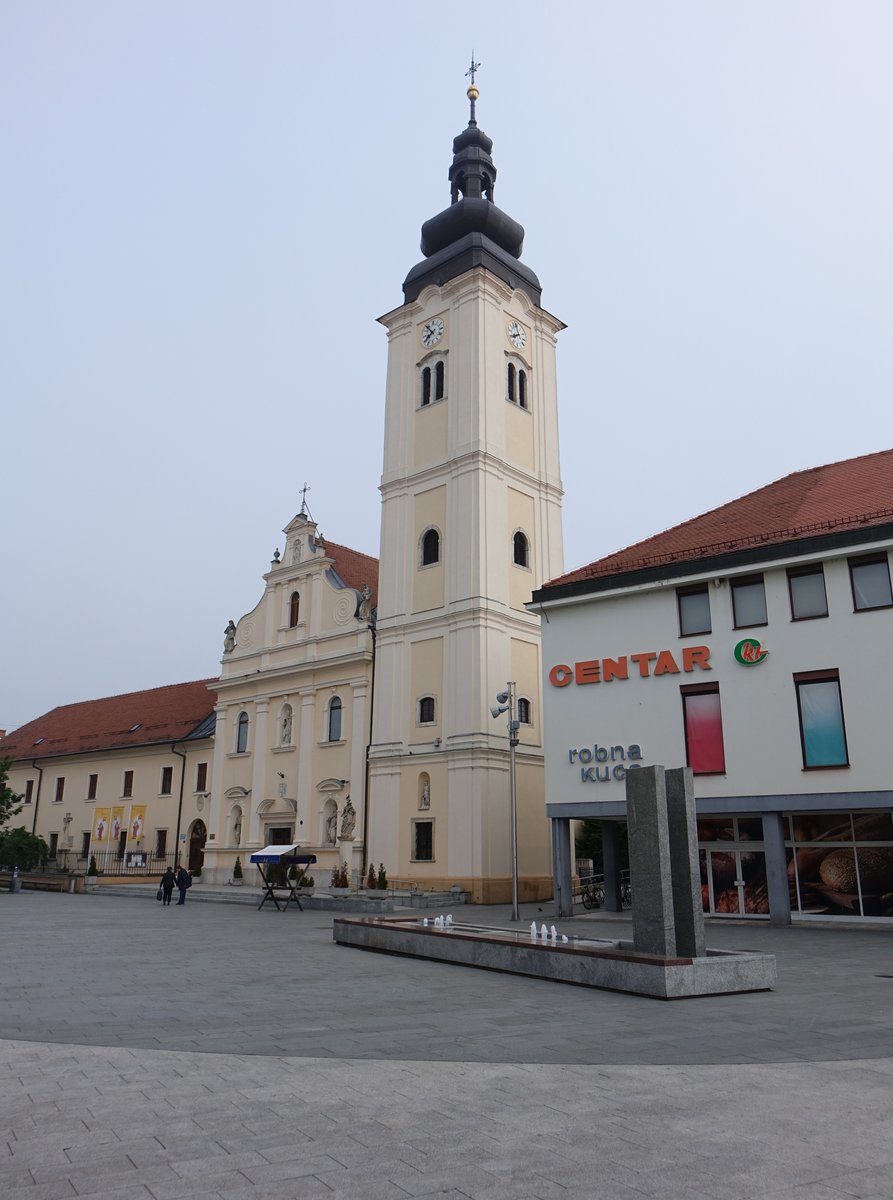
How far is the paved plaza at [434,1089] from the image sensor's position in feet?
17.0

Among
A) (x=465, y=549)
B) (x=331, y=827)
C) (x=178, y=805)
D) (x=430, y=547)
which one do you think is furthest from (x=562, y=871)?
(x=178, y=805)

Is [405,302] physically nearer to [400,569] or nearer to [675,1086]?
[400,569]

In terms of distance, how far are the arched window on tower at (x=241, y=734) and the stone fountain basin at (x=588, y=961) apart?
99.7 feet

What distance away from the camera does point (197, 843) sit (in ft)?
161

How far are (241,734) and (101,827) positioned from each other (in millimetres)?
12851

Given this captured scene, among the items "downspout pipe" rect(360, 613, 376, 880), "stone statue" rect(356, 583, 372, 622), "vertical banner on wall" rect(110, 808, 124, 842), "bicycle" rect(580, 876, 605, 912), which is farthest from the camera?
"vertical banner on wall" rect(110, 808, 124, 842)

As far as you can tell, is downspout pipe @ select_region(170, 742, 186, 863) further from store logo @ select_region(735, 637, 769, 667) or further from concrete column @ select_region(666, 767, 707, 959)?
concrete column @ select_region(666, 767, 707, 959)

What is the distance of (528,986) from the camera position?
13062 mm

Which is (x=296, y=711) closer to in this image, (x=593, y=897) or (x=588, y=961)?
(x=593, y=897)

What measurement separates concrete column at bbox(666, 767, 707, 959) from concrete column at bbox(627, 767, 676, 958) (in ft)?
0.76

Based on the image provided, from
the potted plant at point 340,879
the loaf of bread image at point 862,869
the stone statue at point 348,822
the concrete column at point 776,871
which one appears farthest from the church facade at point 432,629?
the loaf of bread image at point 862,869

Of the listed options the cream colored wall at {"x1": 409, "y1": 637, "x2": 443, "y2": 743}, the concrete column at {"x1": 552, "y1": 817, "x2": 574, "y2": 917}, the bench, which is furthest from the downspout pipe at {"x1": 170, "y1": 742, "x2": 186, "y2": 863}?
the concrete column at {"x1": 552, "y1": 817, "x2": 574, "y2": 917}

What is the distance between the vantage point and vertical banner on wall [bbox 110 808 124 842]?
175 ft

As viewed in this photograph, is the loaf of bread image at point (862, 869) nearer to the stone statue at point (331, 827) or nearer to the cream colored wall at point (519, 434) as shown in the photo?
the stone statue at point (331, 827)
